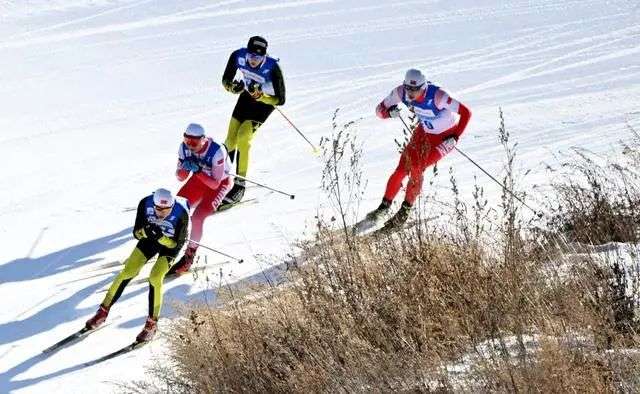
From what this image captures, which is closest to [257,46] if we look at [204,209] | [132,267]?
[204,209]

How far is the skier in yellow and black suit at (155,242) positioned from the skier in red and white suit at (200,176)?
37.9 inches

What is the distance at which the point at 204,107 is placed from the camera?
57.0 feet

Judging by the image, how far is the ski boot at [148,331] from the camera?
878 cm

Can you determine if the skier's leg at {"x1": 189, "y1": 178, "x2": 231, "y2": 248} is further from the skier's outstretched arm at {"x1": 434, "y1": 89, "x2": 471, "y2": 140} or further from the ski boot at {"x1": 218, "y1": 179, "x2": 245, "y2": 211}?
the skier's outstretched arm at {"x1": 434, "y1": 89, "x2": 471, "y2": 140}

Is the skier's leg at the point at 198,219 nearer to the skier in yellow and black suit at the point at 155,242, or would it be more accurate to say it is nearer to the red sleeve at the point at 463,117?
the skier in yellow and black suit at the point at 155,242

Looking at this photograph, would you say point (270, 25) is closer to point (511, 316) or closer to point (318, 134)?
point (318, 134)

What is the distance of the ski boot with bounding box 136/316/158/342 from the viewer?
8.78 meters

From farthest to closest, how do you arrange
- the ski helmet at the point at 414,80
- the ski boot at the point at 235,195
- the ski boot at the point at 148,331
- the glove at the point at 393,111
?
the ski boot at the point at 235,195, the glove at the point at 393,111, the ski helmet at the point at 414,80, the ski boot at the point at 148,331

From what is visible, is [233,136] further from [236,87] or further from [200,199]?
[200,199]

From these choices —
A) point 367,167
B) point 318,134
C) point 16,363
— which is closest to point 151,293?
point 16,363

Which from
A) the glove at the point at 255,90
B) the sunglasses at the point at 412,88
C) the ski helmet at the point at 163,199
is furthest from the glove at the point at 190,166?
the sunglasses at the point at 412,88

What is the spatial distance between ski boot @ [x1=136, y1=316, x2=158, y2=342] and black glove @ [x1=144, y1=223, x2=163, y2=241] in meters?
0.73

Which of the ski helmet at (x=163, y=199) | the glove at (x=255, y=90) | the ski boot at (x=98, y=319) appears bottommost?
the ski boot at (x=98, y=319)

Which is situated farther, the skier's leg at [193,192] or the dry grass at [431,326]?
the skier's leg at [193,192]
